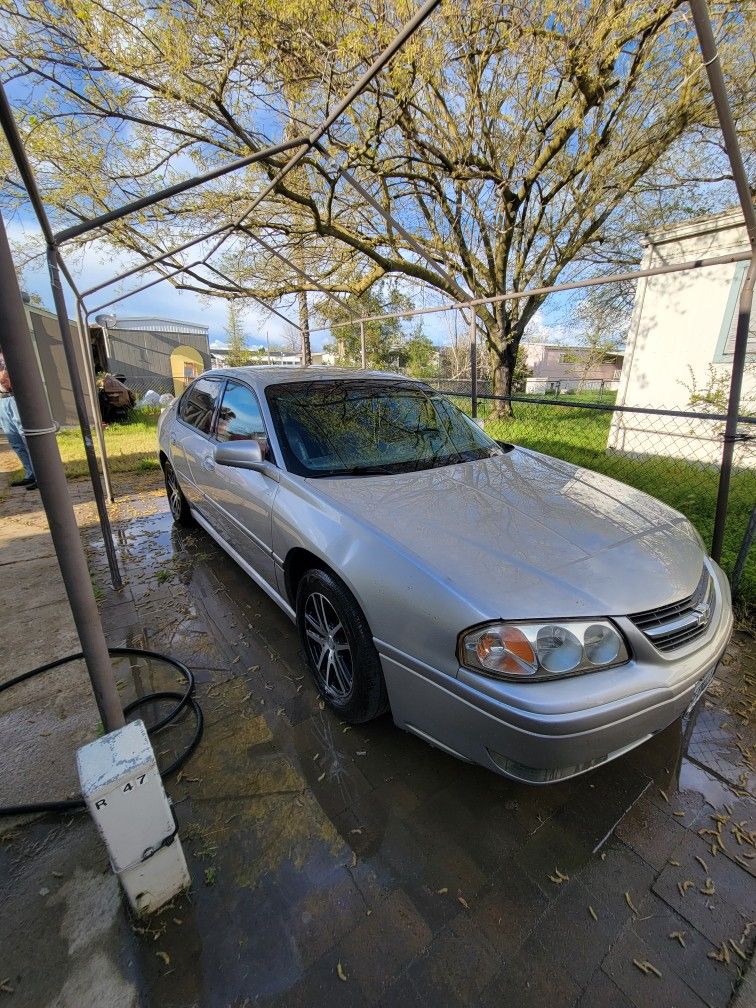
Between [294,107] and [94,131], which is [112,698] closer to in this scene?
[294,107]

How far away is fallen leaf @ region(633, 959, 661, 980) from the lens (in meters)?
1.29

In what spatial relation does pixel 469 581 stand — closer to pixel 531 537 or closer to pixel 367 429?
pixel 531 537

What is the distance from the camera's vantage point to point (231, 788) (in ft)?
5.97

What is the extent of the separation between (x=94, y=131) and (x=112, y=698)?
29.1 feet

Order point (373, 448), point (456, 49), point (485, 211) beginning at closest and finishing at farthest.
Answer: point (373, 448), point (456, 49), point (485, 211)

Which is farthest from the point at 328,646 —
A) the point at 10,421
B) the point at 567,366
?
the point at 567,366

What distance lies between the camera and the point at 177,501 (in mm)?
4453

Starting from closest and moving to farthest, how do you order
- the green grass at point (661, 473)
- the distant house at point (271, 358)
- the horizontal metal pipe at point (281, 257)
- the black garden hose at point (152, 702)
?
1. the black garden hose at point (152, 702)
2. the green grass at point (661, 473)
3. the horizontal metal pipe at point (281, 257)
4. the distant house at point (271, 358)

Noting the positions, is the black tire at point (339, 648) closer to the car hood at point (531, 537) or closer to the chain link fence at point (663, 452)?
the car hood at point (531, 537)

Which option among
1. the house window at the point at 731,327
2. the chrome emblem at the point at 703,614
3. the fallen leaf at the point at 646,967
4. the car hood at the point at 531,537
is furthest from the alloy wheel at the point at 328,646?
the house window at the point at 731,327

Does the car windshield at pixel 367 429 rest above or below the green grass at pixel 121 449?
above

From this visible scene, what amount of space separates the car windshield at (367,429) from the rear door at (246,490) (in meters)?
0.18

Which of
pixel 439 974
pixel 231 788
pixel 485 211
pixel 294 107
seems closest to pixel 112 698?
pixel 231 788

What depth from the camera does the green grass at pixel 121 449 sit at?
23.1 feet
